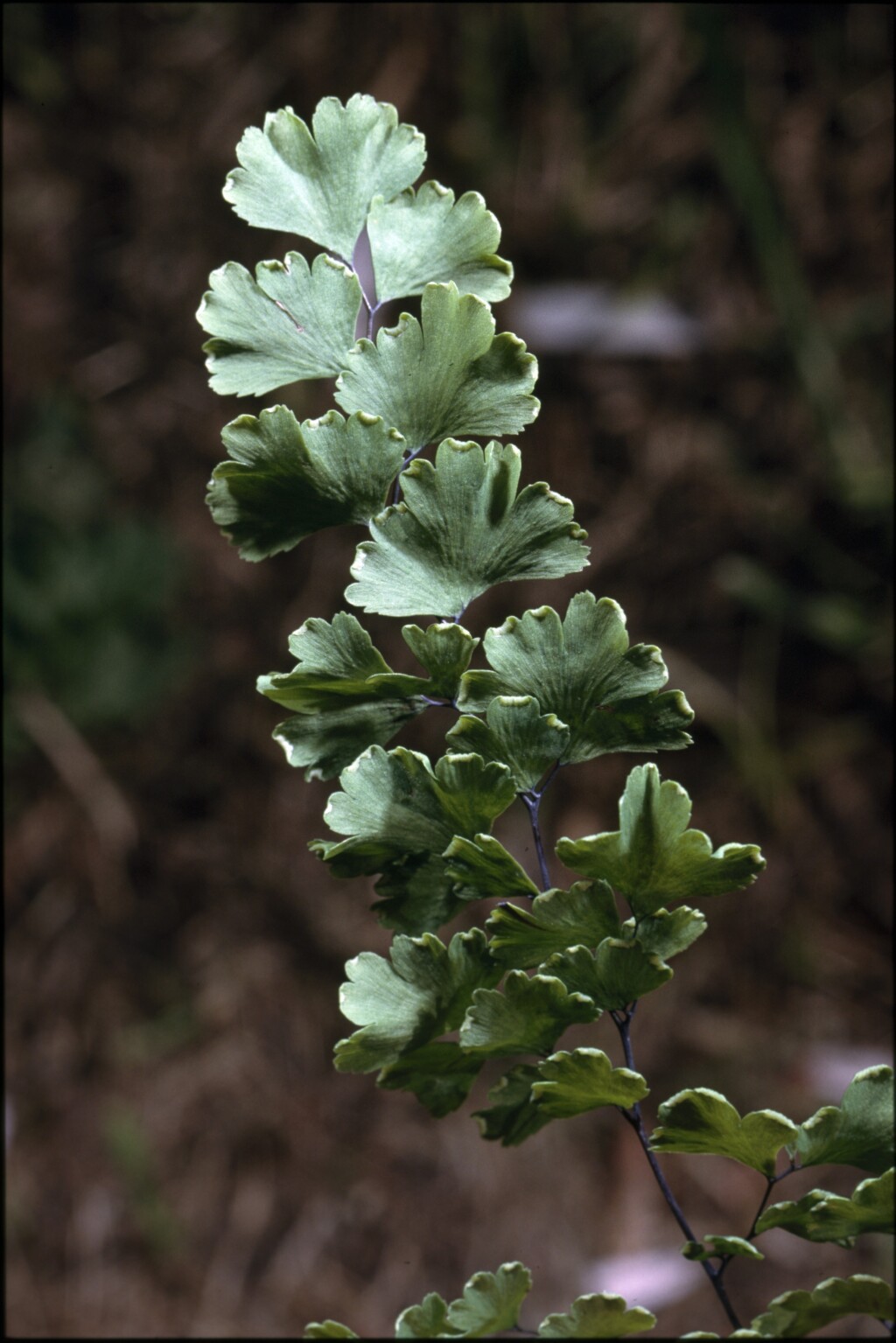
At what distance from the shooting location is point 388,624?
874 mm

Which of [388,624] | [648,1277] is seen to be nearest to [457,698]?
[388,624]

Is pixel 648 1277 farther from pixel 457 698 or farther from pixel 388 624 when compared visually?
pixel 457 698

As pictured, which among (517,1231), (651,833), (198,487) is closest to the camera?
(651,833)

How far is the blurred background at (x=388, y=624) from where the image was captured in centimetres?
93

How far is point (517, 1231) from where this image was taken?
92 cm

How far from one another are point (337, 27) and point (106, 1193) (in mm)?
1069

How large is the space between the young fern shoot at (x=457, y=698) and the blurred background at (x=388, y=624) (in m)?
0.66

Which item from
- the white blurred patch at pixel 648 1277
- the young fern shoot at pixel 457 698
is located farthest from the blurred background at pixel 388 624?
the young fern shoot at pixel 457 698

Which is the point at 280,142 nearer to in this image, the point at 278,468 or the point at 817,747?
the point at 278,468

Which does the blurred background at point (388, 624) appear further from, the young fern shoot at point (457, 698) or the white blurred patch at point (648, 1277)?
the young fern shoot at point (457, 698)

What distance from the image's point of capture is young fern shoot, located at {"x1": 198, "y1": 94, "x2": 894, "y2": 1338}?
217 mm

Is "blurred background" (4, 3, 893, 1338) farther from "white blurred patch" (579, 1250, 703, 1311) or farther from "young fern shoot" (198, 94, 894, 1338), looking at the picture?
"young fern shoot" (198, 94, 894, 1338)

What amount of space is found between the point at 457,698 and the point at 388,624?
2.15ft

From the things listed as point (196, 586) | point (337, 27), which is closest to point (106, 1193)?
point (196, 586)
